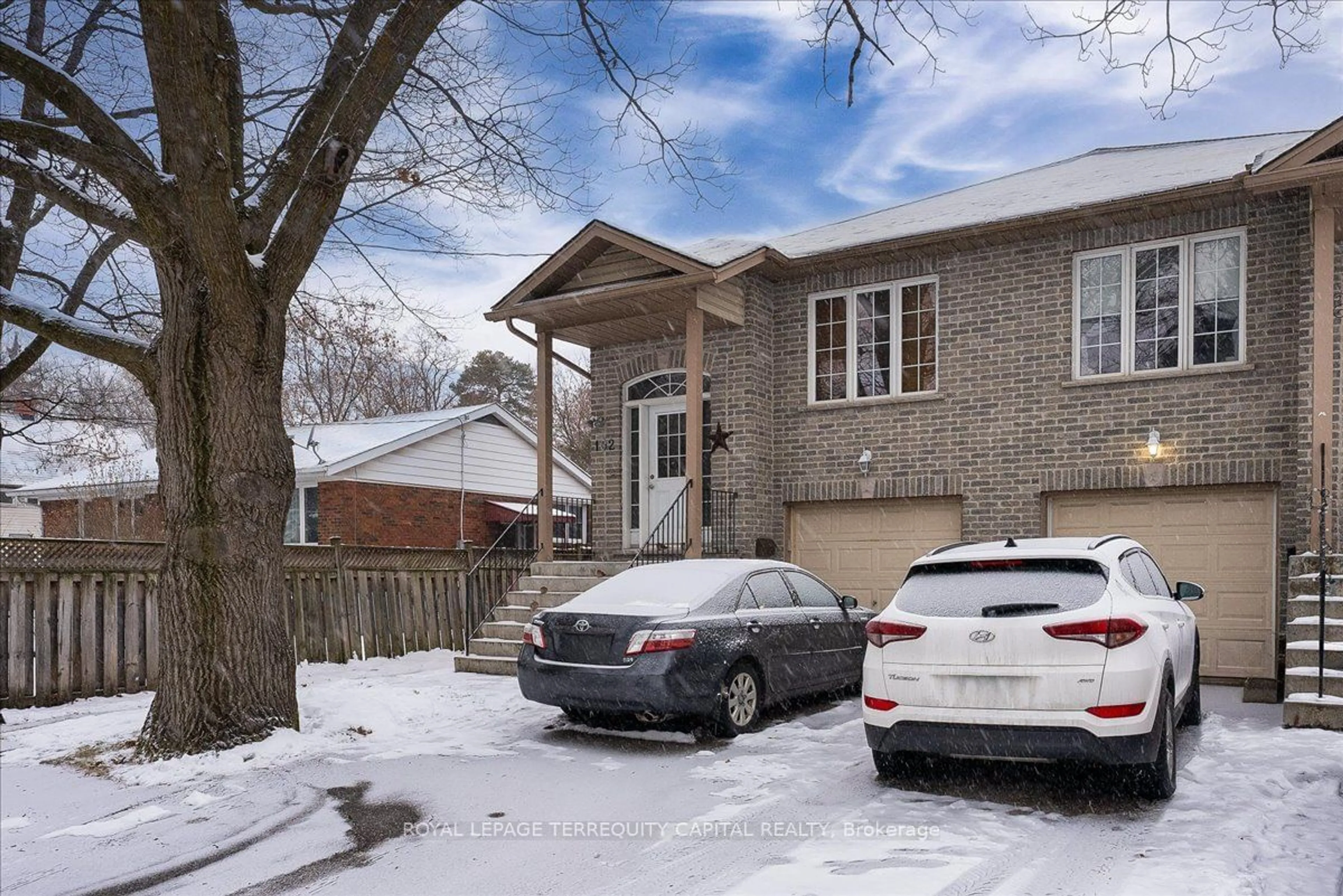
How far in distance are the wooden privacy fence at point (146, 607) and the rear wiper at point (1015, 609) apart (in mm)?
6445

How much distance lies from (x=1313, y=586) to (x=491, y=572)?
10.4m

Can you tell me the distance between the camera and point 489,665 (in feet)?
37.9

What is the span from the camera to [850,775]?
22.0 feet

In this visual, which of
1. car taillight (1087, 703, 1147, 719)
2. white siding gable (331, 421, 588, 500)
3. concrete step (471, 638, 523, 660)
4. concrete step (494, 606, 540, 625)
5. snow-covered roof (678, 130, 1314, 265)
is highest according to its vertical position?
snow-covered roof (678, 130, 1314, 265)

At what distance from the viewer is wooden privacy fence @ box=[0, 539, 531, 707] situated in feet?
32.0

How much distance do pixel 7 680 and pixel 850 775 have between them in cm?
817

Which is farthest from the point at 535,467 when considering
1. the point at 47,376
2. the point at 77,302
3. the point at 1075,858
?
the point at 1075,858

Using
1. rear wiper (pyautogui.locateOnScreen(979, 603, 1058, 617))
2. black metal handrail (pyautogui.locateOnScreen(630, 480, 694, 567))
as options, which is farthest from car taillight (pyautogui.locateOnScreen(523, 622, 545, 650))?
rear wiper (pyautogui.locateOnScreen(979, 603, 1058, 617))

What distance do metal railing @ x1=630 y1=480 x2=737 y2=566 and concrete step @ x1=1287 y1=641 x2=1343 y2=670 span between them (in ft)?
21.7

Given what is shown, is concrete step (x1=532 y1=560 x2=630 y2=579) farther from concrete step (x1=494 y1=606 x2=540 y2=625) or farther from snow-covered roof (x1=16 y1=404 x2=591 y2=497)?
snow-covered roof (x1=16 y1=404 x2=591 y2=497)

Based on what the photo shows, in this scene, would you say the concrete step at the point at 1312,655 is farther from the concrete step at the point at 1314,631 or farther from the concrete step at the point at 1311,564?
the concrete step at the point at 1311,564

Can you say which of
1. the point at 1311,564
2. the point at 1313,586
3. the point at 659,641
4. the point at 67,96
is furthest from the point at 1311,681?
the point at 67,96

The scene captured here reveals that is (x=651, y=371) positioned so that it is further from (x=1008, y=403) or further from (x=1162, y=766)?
(x=1162, y=766)

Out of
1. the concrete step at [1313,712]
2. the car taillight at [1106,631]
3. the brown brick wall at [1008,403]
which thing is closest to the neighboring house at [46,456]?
the brown brick wall at [1008,403]
